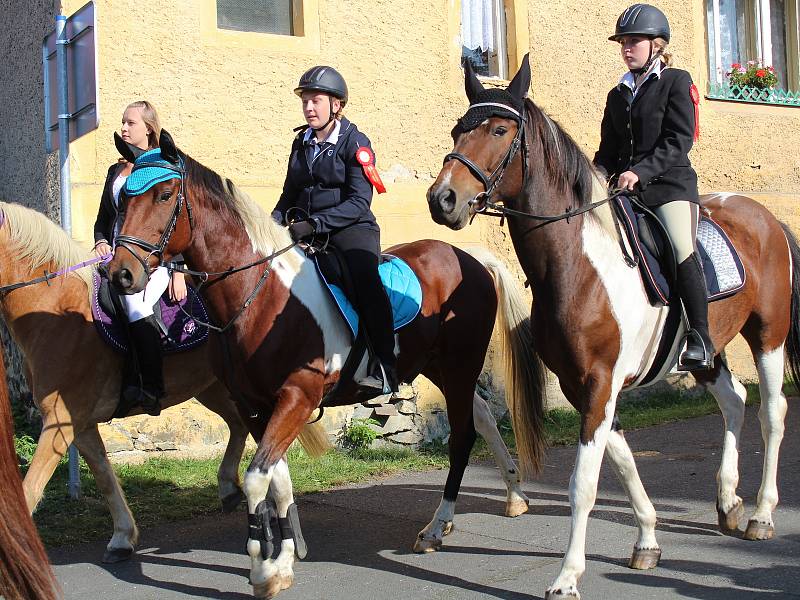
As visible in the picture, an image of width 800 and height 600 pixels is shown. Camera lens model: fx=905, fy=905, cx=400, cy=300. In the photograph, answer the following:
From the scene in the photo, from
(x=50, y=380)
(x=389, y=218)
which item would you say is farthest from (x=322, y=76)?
(x=389, y=218)

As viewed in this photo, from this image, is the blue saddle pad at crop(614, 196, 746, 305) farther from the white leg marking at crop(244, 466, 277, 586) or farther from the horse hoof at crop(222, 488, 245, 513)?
the horse hoof at crop(222, 488, 245, 513)

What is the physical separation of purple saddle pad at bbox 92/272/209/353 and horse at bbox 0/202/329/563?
0.21 feet

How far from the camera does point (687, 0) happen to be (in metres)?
11.0

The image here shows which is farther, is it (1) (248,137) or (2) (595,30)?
(2) (595,30)

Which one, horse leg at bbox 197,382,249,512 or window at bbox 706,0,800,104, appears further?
window at bbox 706,0,800,104

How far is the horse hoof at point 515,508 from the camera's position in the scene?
6.09m

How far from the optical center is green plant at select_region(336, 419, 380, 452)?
27.4ft

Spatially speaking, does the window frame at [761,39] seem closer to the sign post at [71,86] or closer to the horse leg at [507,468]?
the horse leg at [507,468]

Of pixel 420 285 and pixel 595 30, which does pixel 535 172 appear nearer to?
pixel 420 285

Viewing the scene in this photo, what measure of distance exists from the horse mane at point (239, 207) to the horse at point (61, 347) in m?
1.36

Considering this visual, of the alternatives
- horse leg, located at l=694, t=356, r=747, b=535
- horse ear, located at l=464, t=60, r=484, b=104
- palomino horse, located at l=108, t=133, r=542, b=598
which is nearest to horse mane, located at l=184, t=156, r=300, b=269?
palomino horse, located at l=108, t=133, r=542, b=598

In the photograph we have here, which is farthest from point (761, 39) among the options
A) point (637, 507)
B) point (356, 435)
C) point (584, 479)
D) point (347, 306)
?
point (584, 479)

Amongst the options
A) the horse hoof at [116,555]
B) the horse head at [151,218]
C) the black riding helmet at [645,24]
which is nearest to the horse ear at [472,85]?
the black riding helmet at [645,24]

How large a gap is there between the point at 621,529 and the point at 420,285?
77.4 inches
